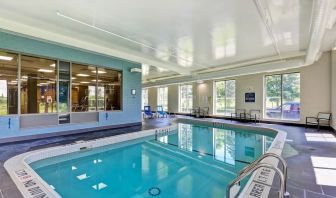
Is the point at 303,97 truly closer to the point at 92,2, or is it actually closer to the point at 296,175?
the point at 296,175

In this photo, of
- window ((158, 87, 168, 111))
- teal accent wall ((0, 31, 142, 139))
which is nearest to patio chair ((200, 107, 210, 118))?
window ((158, 87, 168, 111))

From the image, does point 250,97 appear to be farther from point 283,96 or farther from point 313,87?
point 313,87

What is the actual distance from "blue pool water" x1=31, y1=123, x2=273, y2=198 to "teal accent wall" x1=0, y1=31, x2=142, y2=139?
1.95 meters

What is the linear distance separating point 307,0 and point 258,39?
206 cm

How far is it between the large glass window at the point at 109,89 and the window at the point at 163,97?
7837mm

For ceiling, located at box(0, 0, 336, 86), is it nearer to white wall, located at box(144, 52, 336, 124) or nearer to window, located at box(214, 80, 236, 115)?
white wall, located at box(144, 52, 336, 124)

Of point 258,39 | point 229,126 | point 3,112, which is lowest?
point 229,126

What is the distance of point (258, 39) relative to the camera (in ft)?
17.8

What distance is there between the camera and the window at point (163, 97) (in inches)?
616

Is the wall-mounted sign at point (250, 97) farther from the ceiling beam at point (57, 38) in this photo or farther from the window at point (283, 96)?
the ceiling beam at point (57, 38)

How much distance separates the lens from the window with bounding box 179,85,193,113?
540 inches

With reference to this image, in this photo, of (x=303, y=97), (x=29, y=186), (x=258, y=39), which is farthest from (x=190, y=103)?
(x=29, y=186)

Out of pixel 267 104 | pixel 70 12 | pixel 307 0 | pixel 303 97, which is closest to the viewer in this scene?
pixel 307 0

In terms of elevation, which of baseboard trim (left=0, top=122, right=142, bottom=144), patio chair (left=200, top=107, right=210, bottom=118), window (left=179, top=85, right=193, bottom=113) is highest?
window (left=179, top=85, right=193, bottom=113)
